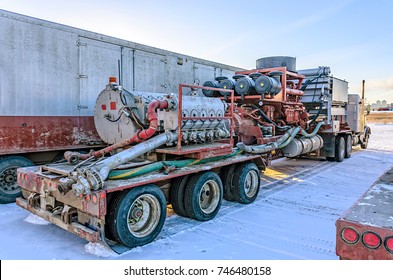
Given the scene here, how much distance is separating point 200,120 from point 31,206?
293 cm

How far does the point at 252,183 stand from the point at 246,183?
230 millimetres

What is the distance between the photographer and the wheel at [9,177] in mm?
6363

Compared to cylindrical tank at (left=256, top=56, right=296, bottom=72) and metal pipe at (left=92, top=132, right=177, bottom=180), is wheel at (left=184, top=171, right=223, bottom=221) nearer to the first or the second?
metal pipe at (left=92, top=132, right=177, bottom=180)

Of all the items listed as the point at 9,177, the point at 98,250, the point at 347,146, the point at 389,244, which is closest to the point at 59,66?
the point at 9,177

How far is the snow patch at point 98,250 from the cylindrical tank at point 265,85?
5.26m

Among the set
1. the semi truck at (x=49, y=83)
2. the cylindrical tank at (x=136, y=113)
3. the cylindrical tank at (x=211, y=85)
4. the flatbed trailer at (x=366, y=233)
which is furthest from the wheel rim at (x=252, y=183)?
the flatbed trailer at (x=366, y=233)

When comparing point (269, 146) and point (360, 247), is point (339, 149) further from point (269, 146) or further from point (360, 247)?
point (360, 247)

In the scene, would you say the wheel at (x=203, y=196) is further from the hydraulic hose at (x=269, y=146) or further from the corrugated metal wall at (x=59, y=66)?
the corrugated metal wall at (x=59, y=66)

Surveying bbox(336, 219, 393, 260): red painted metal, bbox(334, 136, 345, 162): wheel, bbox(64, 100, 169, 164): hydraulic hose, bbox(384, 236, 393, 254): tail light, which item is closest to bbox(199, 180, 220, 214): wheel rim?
bbox(64, 100, 169, 164): hydraulic hose

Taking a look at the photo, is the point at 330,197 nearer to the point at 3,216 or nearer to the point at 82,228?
the point at 82,228

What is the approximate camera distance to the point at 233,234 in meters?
4.73

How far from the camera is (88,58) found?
7.43 meters

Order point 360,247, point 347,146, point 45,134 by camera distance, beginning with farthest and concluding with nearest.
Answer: point 347,146, point 45,134, point 360,247

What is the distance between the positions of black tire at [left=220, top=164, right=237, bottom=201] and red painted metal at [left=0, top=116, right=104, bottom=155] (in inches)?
123
